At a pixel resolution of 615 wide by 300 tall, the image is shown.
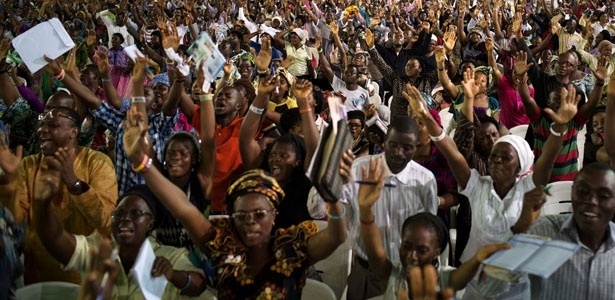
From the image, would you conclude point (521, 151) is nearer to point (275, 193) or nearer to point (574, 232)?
point (574, 232)

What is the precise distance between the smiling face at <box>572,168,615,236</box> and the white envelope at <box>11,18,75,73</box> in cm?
285

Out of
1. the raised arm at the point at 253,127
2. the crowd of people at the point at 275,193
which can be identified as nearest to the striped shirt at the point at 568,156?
the crowd of people at the point at 275,193

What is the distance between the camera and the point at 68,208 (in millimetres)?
2676

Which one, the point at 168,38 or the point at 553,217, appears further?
the point at 168,38

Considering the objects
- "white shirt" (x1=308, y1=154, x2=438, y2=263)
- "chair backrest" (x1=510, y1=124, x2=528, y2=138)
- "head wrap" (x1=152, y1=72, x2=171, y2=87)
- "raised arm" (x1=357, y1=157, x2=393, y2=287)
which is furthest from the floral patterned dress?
"chair backrest" (x1=510, y1=124, x2=528, y2=138)

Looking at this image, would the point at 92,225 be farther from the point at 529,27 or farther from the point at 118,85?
the point at 529,27

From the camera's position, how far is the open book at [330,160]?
1909 mm

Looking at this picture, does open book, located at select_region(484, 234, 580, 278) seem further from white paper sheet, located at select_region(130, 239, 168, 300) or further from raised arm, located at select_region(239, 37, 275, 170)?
raised arm, located at select_region(239, 37, 275, 170)

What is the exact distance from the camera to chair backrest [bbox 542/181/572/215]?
3410 millimetres

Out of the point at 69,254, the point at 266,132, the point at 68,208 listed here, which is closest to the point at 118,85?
the point at 266,132

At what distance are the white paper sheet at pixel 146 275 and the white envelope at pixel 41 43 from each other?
2097 millimetres

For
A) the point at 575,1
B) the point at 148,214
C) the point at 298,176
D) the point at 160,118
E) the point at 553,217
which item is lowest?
the point at 575,1

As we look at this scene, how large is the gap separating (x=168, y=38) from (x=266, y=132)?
0.93m

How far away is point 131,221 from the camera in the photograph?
7.38ft
